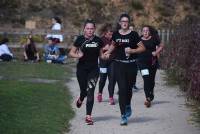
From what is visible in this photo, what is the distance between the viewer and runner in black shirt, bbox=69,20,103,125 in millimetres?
12023

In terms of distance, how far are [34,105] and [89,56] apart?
2010mm

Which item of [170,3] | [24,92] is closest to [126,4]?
[170,3]

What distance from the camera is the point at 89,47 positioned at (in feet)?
39.5

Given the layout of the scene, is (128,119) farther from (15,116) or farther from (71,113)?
(15,116)

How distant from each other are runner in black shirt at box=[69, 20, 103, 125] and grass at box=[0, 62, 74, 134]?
61 cm

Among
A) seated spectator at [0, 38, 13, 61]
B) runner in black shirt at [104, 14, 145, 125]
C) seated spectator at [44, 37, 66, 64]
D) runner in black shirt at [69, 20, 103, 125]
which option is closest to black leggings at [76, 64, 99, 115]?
runner in black shirt at [69, 20, 103, 125]

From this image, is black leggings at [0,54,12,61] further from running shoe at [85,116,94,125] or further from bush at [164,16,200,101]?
running shoe at [85,116,94,125]

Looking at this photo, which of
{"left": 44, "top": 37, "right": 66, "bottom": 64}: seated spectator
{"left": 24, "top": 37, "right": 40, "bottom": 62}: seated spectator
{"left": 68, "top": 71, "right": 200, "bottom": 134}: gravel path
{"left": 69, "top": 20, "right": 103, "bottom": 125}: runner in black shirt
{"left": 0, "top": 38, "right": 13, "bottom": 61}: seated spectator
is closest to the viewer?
{"left": 68, "top": 71, "right": 200, "bottom": 134}: gravel path

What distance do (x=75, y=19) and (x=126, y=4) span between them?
8.77 feet

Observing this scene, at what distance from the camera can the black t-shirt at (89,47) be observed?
12.0m

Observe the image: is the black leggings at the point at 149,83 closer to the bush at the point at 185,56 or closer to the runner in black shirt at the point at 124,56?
the bush at the point at 185,56

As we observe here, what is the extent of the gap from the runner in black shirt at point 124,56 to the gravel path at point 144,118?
44 centimetres

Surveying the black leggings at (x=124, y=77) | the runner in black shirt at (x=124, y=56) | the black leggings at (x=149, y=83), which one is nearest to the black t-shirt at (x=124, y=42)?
the runner in black shirt at (x=124, y=56)

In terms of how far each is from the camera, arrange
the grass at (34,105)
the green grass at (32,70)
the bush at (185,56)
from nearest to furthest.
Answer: the grass at (34,105)
the bush at (185,56)
the green grass at (32,70)
